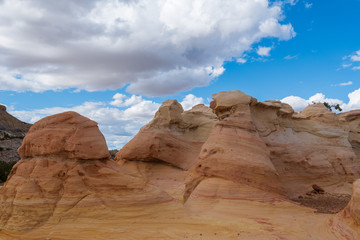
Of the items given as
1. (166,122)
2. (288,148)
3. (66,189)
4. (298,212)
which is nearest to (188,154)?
(166,122)

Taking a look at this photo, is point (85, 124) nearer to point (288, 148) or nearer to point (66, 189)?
point (66, 189)

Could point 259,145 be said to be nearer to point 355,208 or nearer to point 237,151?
point 237,151

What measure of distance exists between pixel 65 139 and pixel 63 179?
1.31 m

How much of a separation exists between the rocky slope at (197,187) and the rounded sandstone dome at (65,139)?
34 mm

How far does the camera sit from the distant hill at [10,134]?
32781mm

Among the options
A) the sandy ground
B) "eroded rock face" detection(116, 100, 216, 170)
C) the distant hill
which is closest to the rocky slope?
the sandy ground

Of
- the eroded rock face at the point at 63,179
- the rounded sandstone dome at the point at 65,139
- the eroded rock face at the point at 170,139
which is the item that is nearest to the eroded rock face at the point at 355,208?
the eroded rock face at the point at 63,179

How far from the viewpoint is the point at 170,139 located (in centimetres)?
1845

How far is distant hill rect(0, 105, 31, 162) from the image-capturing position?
32781 millimetres

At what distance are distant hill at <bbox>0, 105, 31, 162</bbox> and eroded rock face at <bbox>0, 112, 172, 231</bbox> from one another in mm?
26567

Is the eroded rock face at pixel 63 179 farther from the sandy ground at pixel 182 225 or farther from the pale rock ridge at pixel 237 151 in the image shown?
the pale rock ridge at pixel 237 151

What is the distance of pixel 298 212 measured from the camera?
10.7 meters

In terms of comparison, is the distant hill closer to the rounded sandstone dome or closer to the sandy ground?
the rounded sandstone dome

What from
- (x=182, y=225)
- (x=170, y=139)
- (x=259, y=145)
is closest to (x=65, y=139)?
(x=182, y=225)
